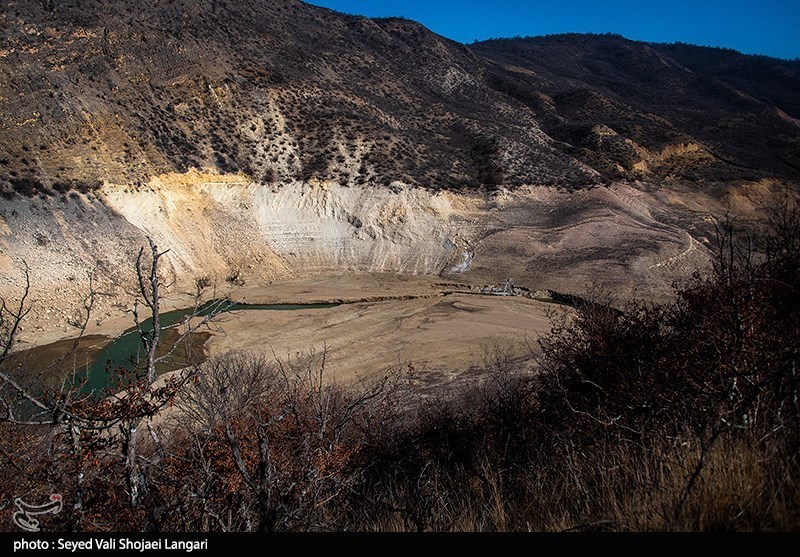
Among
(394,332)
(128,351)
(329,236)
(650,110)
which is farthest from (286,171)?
(650,110)

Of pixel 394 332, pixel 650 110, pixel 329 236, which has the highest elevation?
pixel 650 110

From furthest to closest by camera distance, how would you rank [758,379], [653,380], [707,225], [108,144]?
1. [707,225]
2. [108,144]
3. [653,380]
4. [758,379]

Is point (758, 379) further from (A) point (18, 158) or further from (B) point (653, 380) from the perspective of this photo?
(A) point (18, 158)

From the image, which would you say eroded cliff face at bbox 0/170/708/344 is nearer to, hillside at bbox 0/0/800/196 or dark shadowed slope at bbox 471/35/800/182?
hillside at bbox 0/0/800/196

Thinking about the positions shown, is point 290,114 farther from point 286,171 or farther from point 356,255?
point 356,255

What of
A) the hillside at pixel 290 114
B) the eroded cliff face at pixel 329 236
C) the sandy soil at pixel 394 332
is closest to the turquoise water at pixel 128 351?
the sandy soil at pixel 394 332

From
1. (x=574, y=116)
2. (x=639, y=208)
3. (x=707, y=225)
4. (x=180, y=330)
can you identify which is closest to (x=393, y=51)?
(x=574, y=116)

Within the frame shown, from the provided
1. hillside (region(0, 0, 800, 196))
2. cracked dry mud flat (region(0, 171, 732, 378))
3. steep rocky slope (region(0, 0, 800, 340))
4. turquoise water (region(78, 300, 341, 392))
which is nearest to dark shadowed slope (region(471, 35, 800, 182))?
hillside (region(0, 0, 800, 196))

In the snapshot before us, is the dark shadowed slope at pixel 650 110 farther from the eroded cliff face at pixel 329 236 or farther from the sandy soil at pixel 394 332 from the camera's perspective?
the sandy soil at pixel 394 332
